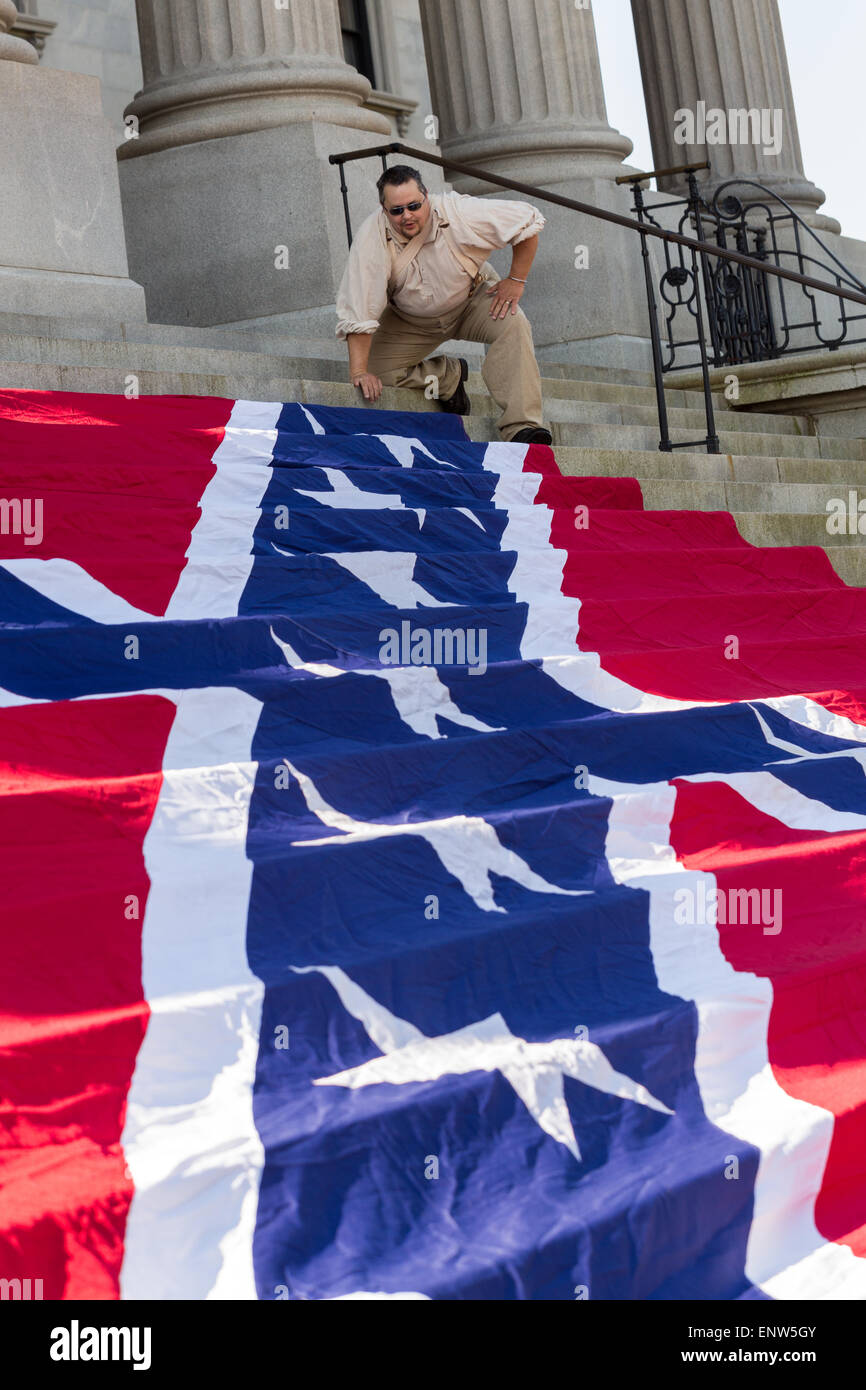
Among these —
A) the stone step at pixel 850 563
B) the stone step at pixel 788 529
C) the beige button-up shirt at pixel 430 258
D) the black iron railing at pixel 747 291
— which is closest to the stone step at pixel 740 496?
the stone step at pixel 788 529

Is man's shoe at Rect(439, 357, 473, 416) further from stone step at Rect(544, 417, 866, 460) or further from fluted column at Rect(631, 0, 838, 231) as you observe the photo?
fluted column at Rect(631, 0, 838, 231)

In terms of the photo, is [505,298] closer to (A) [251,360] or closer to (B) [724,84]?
(A) [251,360]

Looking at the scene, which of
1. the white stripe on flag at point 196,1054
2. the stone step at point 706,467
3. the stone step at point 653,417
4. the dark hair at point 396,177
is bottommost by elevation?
the white stripe on flag at point 196,1054

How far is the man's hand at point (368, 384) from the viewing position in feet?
23.3

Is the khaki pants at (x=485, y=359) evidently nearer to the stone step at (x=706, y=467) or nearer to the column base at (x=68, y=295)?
the stone step at (x=706, y=467)

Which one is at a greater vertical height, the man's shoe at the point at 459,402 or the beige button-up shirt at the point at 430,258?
the beige button-up shirt at the point at 430,258

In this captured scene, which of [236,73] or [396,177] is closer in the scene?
[396,177]

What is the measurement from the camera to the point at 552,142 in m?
11.0

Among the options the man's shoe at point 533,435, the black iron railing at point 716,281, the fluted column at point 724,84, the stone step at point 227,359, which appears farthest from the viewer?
the fluted column at point 724,84

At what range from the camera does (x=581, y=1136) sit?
288 cm

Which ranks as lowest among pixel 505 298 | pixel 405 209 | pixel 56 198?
pixel 505 298

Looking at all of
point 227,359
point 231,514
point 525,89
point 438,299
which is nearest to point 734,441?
point 438,299

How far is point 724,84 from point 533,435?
7.27 metres
